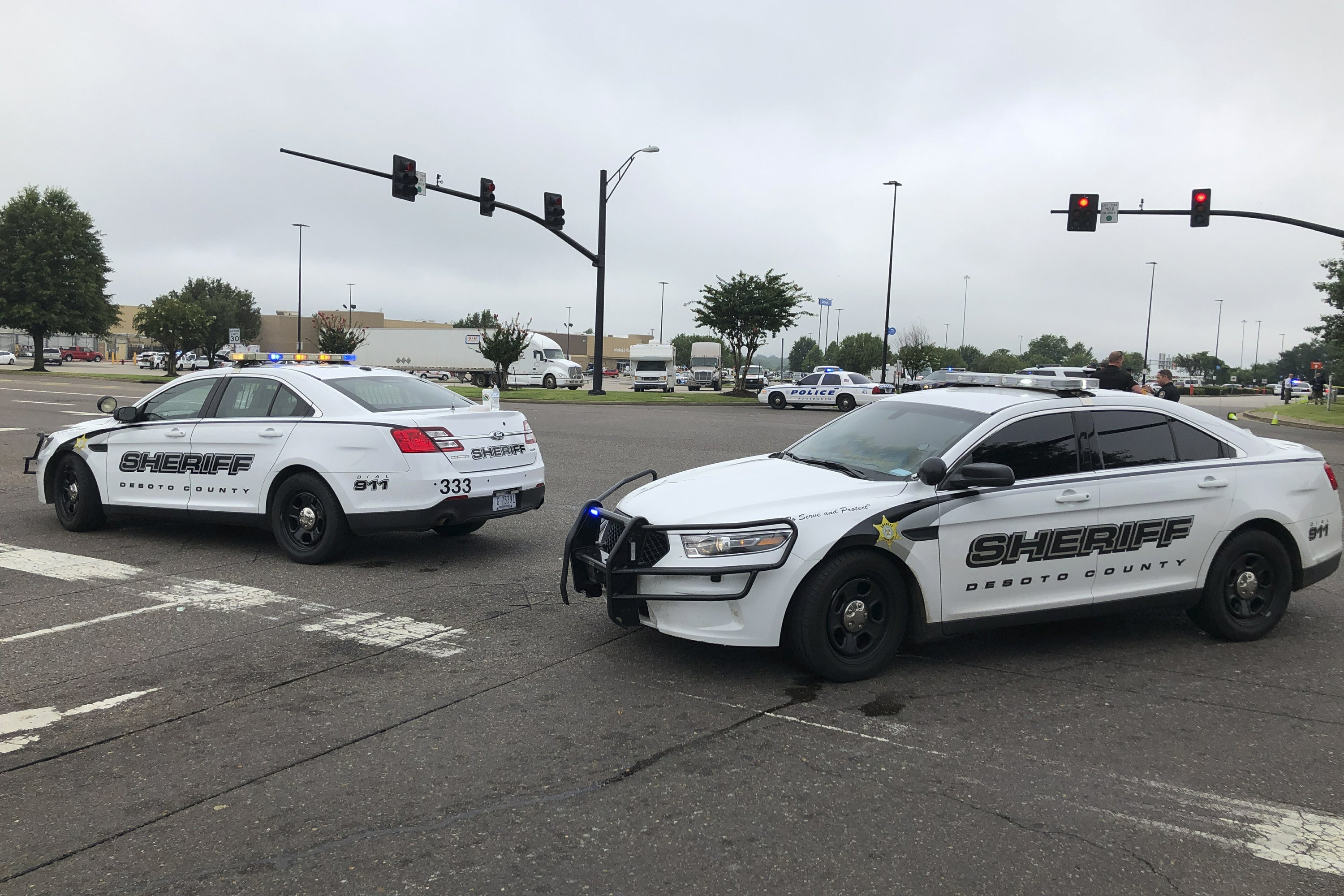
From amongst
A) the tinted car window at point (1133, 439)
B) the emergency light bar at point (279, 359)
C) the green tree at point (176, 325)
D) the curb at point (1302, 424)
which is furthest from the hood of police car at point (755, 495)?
the green tree at point (176, 325)

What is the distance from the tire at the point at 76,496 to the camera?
8750 millimetres

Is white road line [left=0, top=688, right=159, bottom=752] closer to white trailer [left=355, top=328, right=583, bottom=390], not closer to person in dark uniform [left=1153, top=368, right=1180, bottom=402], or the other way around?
person in dark uniform [left=1153, top=368, right=1180, bottom=402]

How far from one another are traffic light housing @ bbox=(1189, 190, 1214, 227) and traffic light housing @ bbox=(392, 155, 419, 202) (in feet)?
63.8

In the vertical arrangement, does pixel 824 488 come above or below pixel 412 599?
above

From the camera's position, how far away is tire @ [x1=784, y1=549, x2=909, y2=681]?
4812 millimetres

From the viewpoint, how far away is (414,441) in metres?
7.38

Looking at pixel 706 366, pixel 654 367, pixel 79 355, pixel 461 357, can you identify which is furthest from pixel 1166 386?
pixel 79 355

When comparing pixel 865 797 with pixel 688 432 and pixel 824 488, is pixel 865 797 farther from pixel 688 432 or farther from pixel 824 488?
pixel 688 432

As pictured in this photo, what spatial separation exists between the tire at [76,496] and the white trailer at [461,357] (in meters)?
40.7

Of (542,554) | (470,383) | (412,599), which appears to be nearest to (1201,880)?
(412,599)

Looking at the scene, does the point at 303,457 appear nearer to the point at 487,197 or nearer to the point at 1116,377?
the point at 1116,377

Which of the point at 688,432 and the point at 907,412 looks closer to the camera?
the point at 907,412

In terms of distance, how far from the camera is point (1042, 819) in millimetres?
3600

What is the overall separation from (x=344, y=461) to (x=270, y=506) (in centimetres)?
83
